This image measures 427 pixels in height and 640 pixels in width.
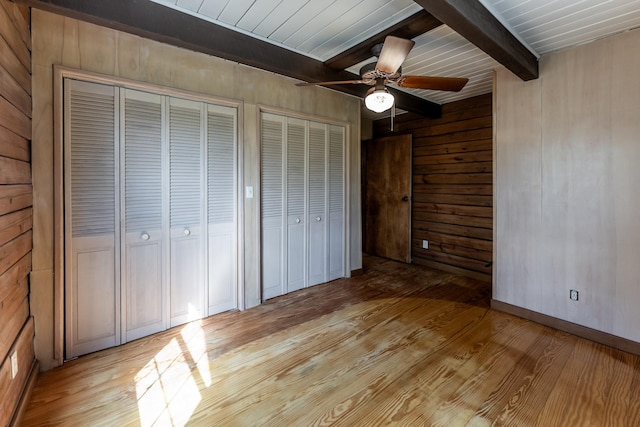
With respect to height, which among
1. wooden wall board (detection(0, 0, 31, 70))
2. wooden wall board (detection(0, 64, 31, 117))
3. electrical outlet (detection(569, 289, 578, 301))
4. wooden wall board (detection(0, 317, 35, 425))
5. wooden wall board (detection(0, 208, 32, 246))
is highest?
wooden wall board (detection(0, 0, 31, 70))

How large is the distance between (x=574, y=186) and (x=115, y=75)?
370 centimetres

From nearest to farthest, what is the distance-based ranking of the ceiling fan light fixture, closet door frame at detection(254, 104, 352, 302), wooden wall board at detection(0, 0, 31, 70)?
1. wooden wall board at detection(0, 0, 31, 70)
2. the ceiling fan light fixture
3. closet door frame at detection(254, 104, 352, 302)

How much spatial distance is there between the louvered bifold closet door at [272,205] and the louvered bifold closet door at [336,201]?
0.71 m

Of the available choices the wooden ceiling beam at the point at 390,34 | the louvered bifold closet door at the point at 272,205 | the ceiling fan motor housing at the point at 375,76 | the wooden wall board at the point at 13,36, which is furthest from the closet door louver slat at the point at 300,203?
the wooden wall board at the point at 13,36

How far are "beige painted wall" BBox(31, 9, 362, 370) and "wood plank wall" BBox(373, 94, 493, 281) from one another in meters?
2.05

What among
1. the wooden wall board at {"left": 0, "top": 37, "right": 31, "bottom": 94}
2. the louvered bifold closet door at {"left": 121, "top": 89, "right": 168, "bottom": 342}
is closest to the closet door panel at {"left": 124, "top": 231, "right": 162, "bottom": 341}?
the louvered bifold closet door at {"left": 121, "top": 89, "right": 168, "bottom": 342}

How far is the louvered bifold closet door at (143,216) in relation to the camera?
2.24 metres

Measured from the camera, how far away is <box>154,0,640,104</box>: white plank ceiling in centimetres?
191

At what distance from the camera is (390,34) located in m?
2.14

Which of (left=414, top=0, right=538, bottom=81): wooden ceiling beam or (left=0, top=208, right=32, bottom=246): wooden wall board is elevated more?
(left=414, top=0, right=538, bottom=81): wooden ceiling beam

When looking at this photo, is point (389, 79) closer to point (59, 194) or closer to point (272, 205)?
point (272, 205)

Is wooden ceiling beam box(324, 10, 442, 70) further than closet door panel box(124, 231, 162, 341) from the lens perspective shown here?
No

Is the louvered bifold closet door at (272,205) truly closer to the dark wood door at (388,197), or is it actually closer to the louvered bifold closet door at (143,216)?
the louvered bifold closet door at (143,216)

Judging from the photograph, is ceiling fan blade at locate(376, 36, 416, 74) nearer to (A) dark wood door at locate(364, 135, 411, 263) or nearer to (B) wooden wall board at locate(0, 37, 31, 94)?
(B) wooden wall board at locate(0, 37, 31, 94)
